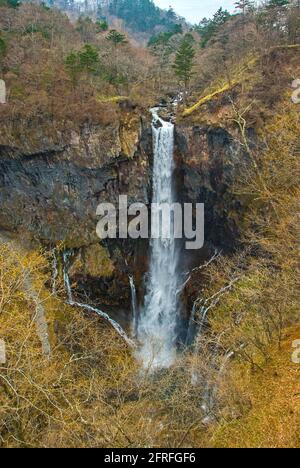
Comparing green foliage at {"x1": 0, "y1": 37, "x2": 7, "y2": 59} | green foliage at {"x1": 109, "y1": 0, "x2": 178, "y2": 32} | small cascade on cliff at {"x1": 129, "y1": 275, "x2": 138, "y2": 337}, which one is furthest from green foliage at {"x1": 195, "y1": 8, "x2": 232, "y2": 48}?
green foliage at {"x1": 109, "y1": 0, "x2": 178, "y2": 32}

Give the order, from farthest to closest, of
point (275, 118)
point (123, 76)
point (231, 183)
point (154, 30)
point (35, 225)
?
point (154, 30) < point (123, 76) < point (35, 225) < point (231, 183) < point (275, 118)

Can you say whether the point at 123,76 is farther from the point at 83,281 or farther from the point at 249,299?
the point at 249,299

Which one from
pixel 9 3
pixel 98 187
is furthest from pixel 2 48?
pixel 9 3

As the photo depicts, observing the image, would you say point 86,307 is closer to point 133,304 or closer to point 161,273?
point 133,304

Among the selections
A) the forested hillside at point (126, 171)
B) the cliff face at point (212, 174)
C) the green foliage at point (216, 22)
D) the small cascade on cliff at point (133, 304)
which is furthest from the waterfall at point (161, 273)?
the green foliage at point (216, 22)

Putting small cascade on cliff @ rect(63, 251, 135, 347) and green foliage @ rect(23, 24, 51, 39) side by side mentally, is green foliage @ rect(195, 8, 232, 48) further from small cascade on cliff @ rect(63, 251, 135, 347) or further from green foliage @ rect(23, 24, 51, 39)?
small cascade on cliff @ rect(63, 251, 135, 347)
